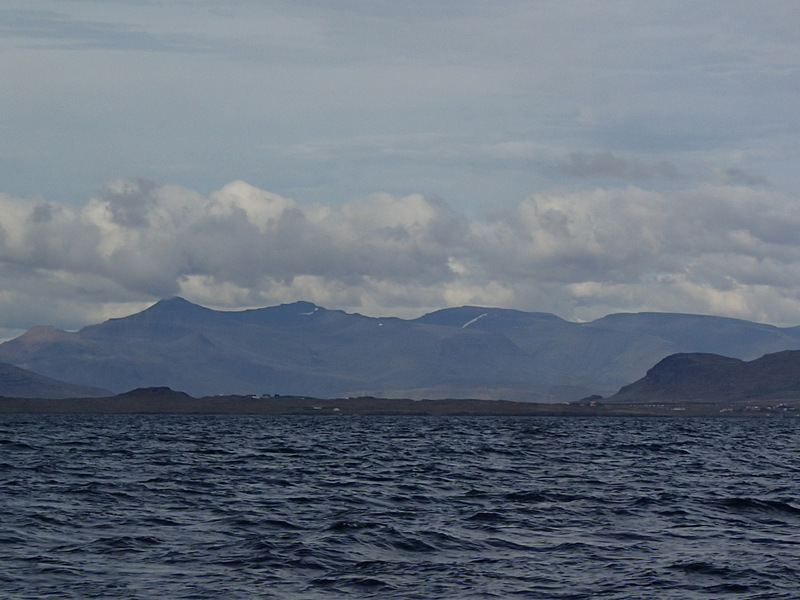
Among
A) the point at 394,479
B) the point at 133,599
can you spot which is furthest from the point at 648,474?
the point at 133,599

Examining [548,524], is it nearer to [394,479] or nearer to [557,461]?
[394,479]

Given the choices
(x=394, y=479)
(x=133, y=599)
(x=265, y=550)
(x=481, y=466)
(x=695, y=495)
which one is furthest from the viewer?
(x=481, y=466)

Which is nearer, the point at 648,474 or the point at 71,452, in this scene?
the point at 648,474

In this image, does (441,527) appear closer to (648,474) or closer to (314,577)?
(314,577)

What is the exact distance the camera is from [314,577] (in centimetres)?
3544

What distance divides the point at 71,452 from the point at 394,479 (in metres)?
43.1

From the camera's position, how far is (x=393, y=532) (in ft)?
146

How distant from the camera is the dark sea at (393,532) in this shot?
113ft

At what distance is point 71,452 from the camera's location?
99250 millimetres

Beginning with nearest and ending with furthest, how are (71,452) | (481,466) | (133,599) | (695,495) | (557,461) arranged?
(133,599) → (695,495) → (481,466) → (557,461) → (71,452)

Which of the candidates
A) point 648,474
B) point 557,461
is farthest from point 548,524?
point 557,461

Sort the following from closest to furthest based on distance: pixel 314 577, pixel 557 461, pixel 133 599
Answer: pixel 133 599, pixel 314 577, pixel 557 461

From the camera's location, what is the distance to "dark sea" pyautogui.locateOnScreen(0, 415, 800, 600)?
3441 cm

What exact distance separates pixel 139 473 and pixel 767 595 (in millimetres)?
48603
